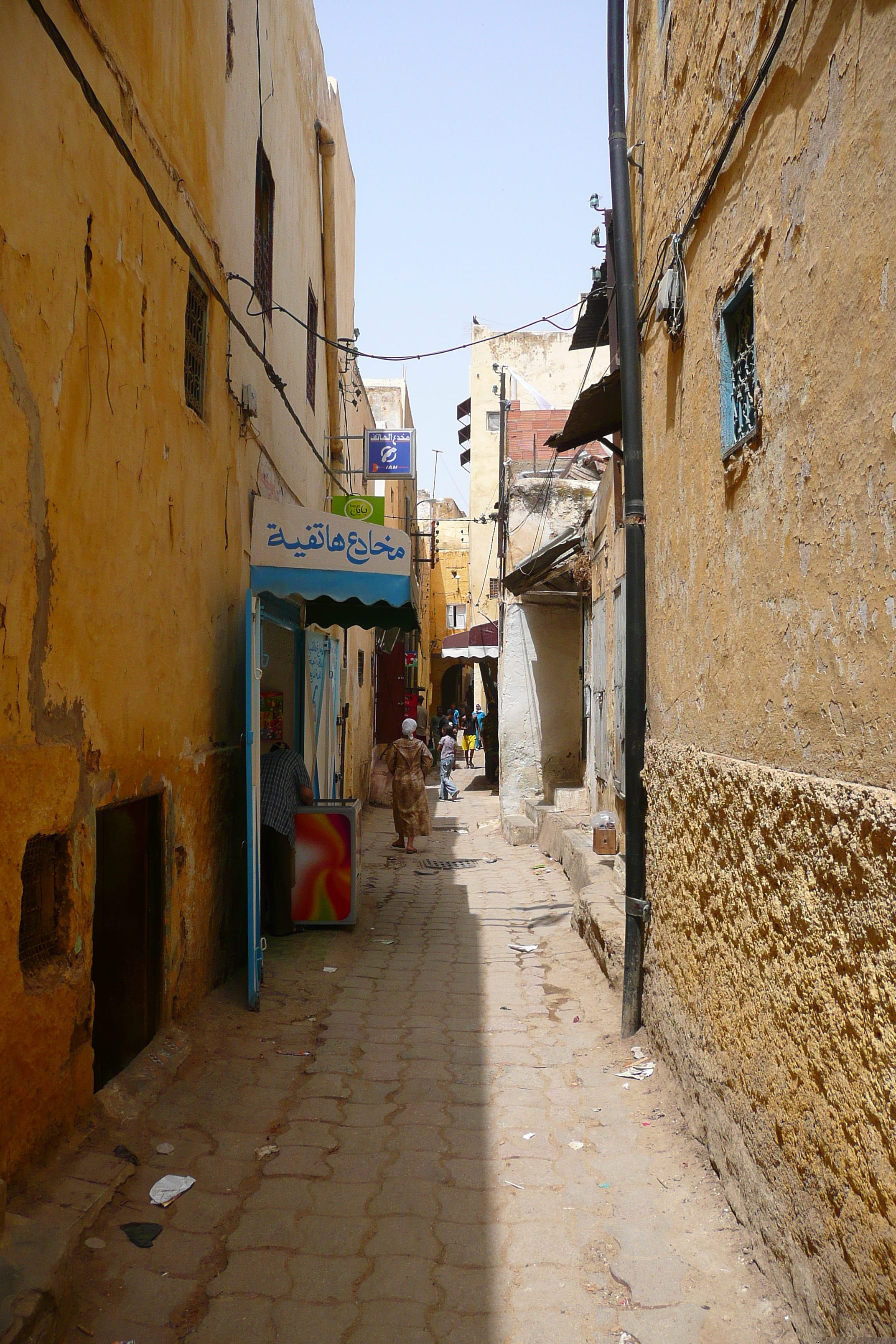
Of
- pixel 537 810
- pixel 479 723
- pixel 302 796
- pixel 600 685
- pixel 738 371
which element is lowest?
pixel 537 810

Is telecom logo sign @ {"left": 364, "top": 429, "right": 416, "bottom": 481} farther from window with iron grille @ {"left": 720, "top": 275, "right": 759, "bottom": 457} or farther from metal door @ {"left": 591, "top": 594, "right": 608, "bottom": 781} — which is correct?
window with iron grille @ {"left": 720, "top": 275, "right": 759, "bottom": 457}

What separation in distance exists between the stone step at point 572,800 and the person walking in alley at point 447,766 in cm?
625

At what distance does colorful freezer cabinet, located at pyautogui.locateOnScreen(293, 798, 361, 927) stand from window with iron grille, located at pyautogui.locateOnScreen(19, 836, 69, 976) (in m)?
3.62

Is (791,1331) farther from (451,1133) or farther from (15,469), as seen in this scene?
(15,469)

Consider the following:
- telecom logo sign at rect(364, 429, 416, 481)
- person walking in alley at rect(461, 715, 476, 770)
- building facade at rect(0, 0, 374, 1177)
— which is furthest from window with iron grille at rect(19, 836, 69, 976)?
person walking in alley at rect(461, 715, 476, 770)

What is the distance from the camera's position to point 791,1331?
2.59 meters

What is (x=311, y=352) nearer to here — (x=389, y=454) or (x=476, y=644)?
(x=389, y=454)

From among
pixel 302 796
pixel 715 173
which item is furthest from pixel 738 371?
pixel 302 796

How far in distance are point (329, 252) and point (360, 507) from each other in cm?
308

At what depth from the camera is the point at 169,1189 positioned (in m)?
3.34

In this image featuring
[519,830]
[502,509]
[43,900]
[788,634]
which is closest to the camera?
[788,634]

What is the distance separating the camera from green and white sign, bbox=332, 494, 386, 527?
10508 mm

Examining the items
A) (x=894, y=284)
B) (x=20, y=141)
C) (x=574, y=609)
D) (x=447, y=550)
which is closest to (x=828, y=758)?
(x=894, y=284)

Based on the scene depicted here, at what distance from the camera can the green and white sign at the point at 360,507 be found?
10508mm
